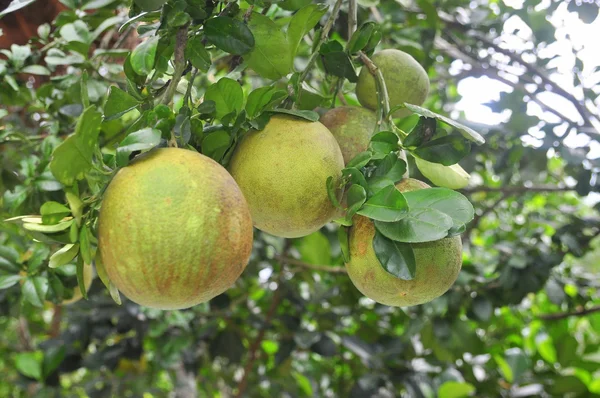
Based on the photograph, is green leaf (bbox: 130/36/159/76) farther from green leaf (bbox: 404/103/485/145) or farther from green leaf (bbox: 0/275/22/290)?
green leaf (bbox: 0/275/22/290)

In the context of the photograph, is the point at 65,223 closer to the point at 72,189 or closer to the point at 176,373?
the point at 72,189

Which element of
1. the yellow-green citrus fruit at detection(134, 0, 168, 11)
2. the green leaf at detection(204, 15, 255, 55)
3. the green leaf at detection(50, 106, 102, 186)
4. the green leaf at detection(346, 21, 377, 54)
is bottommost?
the green leaf at detection(346, 21, 377, 54)

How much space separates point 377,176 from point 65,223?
0.37m

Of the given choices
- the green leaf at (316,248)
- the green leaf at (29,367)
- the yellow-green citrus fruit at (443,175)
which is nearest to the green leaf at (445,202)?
the yellow-green citrus fruit at (443,175)

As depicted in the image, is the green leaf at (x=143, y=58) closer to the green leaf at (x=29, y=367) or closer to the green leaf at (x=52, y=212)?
the green leaf at (x=52, y=212)

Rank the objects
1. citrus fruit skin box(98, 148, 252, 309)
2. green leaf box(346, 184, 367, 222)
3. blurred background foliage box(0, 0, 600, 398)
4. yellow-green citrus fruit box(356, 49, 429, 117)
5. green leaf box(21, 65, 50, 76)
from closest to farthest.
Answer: citrus fruit skin box(98, 148, 252, 309) → green leaf box(346, 184, 367, 222) → yellow-green citrus fruit box(356, 49, 429, 117) → green leaf box(21, 65, 50, 76) → blurred background foliage box(0, 0, 600, 398)

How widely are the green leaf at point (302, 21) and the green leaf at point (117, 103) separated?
0.25 metres

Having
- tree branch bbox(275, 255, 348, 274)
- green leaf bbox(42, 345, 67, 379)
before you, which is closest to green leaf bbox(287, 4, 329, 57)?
tree branch bbox(275, 255, 348, 274)

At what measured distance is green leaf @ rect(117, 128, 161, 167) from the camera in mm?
566

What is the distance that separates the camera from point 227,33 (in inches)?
27.1

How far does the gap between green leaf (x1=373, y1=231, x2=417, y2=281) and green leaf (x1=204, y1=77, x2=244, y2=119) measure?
0.26m

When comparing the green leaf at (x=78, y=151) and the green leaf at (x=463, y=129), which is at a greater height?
the green leaf at (x=78, y=151)

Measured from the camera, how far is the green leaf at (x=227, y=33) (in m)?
0.68

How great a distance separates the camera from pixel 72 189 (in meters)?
0.62
